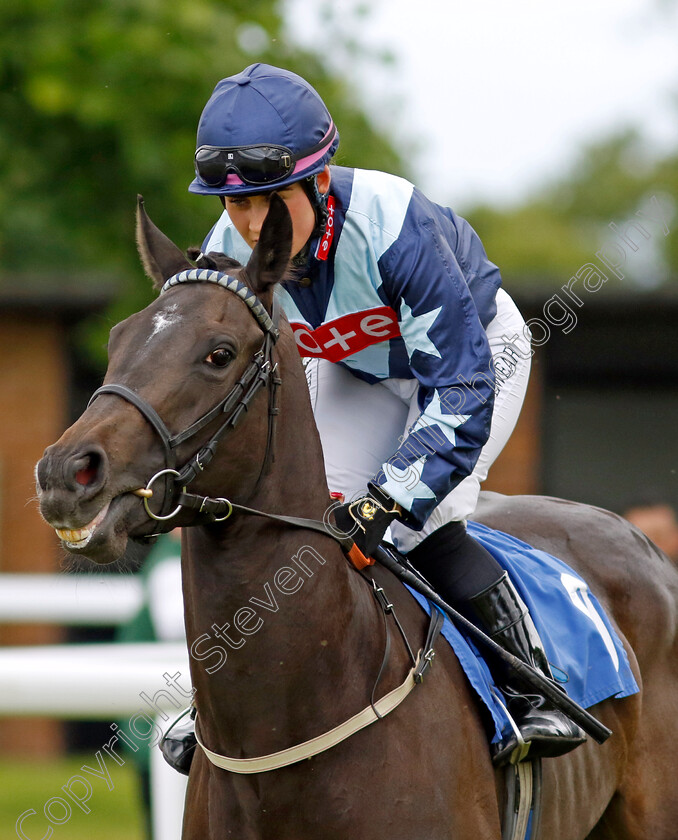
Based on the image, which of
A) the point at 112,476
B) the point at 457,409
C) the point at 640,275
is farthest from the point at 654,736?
the point at 640,275

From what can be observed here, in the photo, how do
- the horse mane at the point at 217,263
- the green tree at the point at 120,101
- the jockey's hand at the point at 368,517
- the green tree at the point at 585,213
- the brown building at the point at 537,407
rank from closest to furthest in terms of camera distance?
the horse mane at the point at 217,263 < the jockey's hand at the point at 368,517 < the green tree at the point at 120,101 < the brown building at the point at 537,407 < the green tree at the point at 585,213

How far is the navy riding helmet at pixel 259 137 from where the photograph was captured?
2975mm

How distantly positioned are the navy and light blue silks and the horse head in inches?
16.3

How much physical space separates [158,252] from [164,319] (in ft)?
1.16

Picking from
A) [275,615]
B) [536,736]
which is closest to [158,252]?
[275,615]

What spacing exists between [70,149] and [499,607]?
6742 mm

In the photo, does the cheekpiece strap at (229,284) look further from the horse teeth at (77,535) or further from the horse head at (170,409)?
the horse teeth at (77,535)

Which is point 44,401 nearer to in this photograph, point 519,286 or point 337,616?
point 519,286

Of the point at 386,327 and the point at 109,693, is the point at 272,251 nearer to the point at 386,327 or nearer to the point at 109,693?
the point at 386,327

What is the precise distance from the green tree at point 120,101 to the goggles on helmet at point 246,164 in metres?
5.58

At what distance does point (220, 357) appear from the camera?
8.91ft

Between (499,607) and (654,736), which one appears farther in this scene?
(654,736)

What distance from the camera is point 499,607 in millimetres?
3438

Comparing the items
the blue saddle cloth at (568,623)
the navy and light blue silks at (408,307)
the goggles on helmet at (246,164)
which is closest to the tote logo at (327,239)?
the navy and light blue silks at (408,307)
